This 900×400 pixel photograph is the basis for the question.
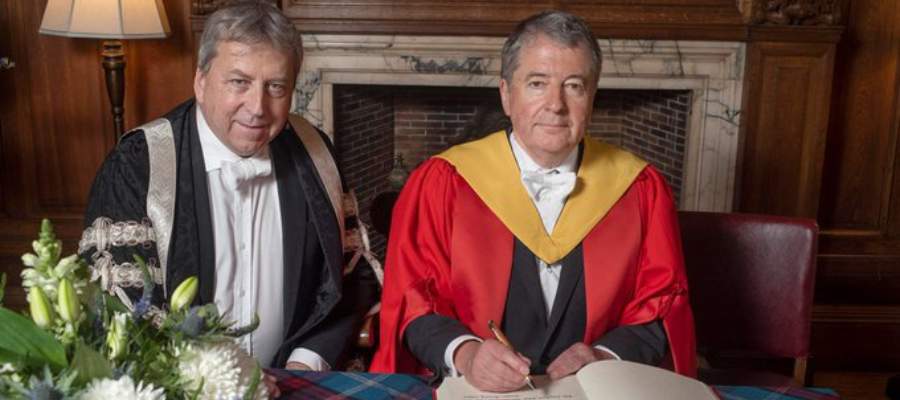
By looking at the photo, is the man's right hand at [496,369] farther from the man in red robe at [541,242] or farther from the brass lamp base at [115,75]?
the brass lamp base at [115,75]

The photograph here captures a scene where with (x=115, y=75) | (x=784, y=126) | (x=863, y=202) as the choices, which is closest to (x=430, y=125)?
(x=115, y=75)

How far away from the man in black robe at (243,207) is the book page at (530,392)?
541 millimetres

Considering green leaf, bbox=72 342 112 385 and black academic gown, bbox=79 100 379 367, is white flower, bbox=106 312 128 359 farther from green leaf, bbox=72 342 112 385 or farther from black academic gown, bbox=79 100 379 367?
black academic gown, bbox=79 100 379 367

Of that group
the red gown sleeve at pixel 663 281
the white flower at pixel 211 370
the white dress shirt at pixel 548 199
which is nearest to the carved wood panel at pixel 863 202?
the red gown sleeve at pixel 663 281

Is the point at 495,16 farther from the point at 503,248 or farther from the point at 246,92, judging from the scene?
the point at 246,92

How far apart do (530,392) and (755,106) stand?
2635 mm

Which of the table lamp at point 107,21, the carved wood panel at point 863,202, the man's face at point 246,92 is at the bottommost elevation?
the carved wood panel at point 863,202

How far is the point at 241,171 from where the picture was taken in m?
1.96

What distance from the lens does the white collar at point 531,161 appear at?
2.10 meters

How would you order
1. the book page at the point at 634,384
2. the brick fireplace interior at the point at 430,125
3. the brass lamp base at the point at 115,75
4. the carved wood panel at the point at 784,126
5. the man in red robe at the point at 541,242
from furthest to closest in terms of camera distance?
the brick fireplace interior at the point at 430,125
the carved wood panel at the point at 784,126
the brass lamp base at the point at 115,75
the man in red robe at the point at 541,242
the book page at the point at 634,384

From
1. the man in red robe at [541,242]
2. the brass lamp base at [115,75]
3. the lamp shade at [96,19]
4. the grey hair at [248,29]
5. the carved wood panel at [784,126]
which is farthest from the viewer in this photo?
the carved wood panel at [784,126]

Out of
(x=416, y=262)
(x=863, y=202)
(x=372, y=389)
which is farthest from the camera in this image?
(x=863, y=202)

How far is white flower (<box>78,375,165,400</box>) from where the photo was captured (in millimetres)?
896

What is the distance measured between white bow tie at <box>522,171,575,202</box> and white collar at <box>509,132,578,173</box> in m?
0.02
